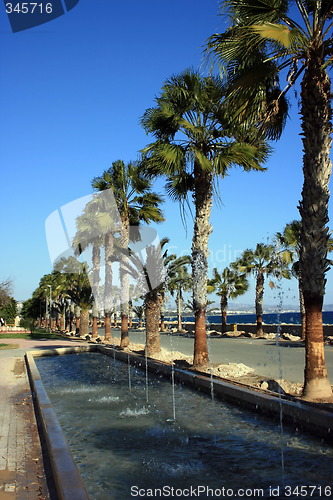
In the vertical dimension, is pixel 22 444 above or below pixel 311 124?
below

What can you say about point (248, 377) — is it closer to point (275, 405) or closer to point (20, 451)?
point (275, 405)

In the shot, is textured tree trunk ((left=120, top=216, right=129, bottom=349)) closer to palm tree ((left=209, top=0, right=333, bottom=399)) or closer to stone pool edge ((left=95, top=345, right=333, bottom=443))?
stone pool edge ((left=95, top=345, right=333, bottom=443))

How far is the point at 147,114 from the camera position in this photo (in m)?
14.8

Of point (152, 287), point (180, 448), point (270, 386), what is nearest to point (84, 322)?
point (152, 287)

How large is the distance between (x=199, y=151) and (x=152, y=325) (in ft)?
27.6

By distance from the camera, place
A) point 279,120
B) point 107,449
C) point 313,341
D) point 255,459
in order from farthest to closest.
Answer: point 279,120 → point 313,341 → point 107,449 → point 255,459

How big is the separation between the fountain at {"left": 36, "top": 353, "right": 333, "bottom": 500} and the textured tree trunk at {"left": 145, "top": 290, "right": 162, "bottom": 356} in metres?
7.69

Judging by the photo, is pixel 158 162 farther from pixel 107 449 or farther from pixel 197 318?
pixel 107 449

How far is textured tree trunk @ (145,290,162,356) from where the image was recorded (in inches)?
753

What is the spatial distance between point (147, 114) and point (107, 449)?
1075 centimetres

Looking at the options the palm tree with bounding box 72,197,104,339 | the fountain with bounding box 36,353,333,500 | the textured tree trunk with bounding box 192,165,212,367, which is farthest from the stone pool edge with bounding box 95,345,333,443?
the palm tree with bounding box 72,197,104,339

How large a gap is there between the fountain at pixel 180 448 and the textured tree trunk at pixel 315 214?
1.63 metres

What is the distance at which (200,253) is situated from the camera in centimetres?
1410

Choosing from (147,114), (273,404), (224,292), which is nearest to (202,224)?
(147,114)
